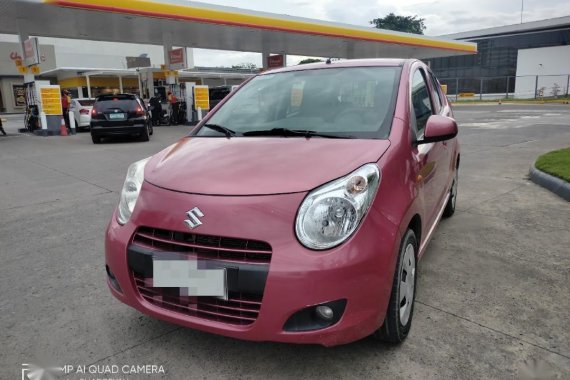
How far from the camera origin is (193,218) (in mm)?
2080

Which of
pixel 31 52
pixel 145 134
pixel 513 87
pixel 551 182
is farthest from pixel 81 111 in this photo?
pixel 513 87

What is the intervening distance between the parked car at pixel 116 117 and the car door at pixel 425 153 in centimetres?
1086

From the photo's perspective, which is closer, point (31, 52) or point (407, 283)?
point (407, 283)

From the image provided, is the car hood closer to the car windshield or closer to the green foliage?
the car windshield

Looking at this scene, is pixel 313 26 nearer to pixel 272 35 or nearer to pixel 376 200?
pixel 272 35

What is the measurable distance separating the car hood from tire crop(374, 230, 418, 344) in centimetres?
52

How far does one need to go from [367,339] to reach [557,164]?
560 centimetres

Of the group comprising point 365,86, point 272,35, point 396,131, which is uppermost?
point 272,35

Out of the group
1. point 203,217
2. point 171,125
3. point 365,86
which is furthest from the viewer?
point 171,125

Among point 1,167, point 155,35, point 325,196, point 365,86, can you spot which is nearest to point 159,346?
point 325,196

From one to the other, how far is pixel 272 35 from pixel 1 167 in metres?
15.7

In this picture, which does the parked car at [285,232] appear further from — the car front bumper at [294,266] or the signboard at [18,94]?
the signboard at [18,94]

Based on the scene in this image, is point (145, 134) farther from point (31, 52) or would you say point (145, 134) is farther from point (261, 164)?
point (261, 164)

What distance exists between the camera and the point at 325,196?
207 centimetres
